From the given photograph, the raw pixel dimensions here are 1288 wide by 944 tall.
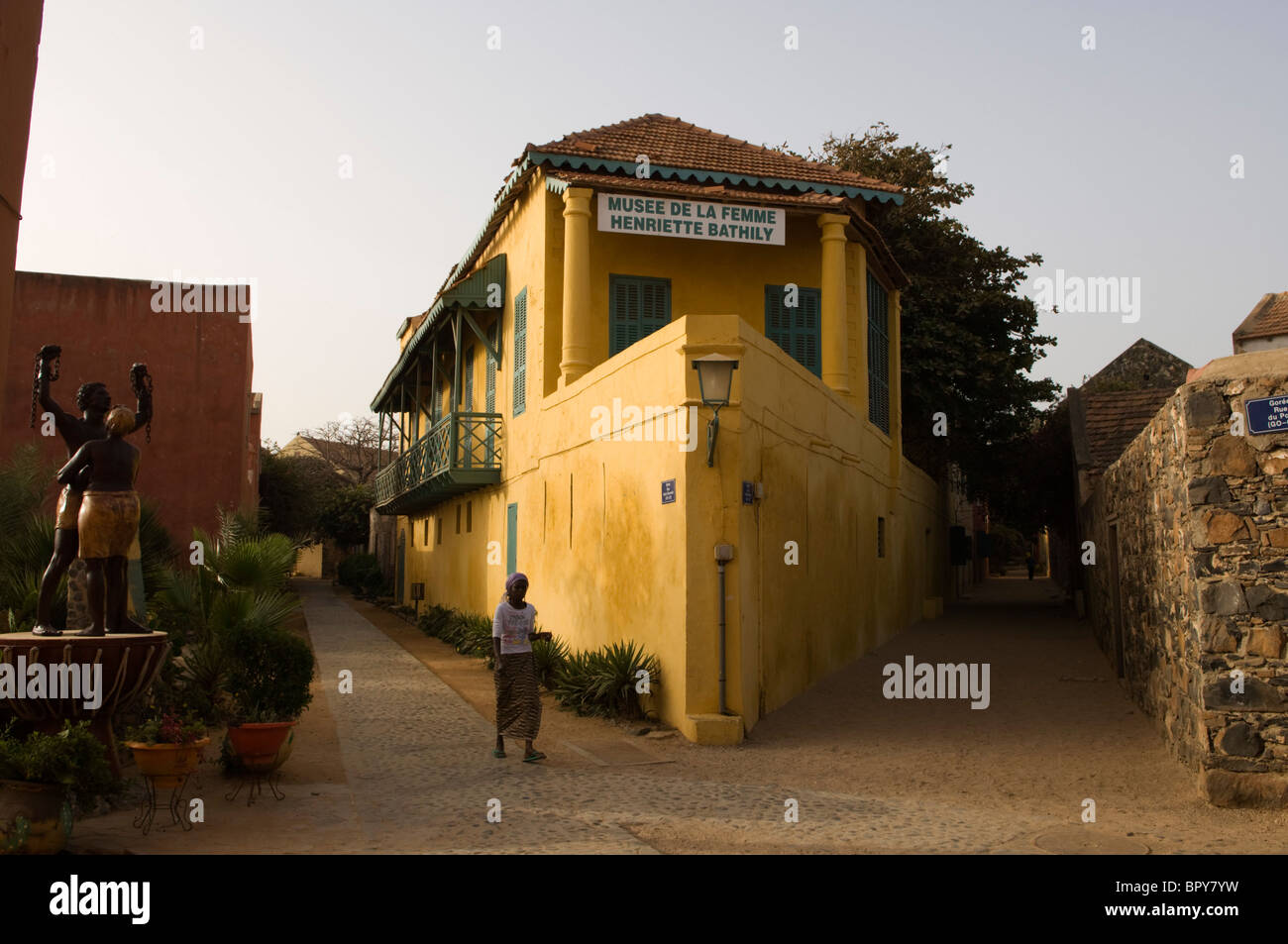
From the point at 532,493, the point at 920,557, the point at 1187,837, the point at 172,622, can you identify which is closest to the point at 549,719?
the point at 172,622

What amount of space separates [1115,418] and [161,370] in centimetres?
2032

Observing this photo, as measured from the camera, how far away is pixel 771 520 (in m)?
10.8

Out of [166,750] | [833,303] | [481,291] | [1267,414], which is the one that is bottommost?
[166,750]

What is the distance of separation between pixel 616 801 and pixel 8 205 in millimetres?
6475

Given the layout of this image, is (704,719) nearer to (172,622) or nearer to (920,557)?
(172,622)

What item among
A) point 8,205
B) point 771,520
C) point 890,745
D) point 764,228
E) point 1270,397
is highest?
point 764,228

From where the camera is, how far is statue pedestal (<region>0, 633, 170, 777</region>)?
21.5 ft

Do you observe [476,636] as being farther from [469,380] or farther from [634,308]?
[469,380]

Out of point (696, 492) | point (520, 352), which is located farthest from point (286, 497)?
point (696, 492)

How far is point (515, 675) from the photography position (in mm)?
8812

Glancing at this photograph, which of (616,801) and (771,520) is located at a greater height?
(771,520)

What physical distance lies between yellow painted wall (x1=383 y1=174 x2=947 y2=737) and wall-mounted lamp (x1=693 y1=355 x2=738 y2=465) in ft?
0.55

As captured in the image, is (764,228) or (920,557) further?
(920,557)

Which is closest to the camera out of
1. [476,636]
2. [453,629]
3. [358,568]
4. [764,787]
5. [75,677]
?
[75,677]
